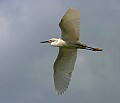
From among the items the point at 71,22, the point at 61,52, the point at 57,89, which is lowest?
the point at 57,89

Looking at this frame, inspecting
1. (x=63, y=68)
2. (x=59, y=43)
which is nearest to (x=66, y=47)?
(x=59, y=43)

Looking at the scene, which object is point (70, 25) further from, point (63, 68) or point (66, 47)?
point (63, 68)

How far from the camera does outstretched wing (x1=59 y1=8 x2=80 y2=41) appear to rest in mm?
22469

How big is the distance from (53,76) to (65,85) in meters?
0.96

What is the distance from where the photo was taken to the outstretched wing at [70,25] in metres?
22.5

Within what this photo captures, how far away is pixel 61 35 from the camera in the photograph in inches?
936

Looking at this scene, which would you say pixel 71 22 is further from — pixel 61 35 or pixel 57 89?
pixel 57 89

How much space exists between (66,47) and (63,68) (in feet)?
3.94

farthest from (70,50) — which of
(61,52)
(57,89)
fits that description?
(57,89)

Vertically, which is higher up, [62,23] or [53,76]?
[62,23]

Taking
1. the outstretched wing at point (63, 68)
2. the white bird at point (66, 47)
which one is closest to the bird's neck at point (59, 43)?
the white bird at point (66, 47)

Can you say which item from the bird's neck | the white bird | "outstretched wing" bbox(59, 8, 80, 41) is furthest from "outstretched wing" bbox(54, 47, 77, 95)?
"outstretched wing" bbox(59, 8, 80, 41)

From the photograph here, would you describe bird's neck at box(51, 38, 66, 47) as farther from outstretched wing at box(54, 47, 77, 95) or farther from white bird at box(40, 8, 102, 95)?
outstretched wing at box(54, 47, 77, 95)

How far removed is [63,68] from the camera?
79.5 feet
